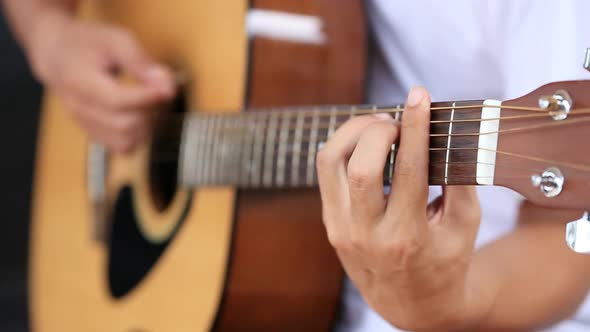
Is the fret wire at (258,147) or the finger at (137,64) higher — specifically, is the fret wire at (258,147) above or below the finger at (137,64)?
below

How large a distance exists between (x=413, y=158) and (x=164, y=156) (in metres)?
0.51

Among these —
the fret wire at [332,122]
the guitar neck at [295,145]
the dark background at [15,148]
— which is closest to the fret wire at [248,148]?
the guitar neck at [295,145]

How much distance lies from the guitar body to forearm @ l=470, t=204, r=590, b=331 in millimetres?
217

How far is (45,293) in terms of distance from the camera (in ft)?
3.93

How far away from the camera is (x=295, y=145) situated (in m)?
0.79

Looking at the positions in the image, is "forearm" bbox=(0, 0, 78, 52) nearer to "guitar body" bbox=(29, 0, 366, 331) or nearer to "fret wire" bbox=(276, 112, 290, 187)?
"guitar body" bbox=(29, 0, 366, 331)

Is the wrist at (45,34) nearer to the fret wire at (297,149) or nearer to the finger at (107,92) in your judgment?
the finger at (107,92)

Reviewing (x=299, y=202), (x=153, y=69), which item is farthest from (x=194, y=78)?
(x=299, y=202)

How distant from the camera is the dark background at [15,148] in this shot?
63.1 inches

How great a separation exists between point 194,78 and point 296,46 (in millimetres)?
139

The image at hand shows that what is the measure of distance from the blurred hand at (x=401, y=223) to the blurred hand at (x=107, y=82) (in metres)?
0.40

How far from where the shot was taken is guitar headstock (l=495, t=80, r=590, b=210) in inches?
18.8

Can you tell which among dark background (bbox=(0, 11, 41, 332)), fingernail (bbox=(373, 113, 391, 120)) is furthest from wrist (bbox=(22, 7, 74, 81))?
fingernail (bbox=(373, 113, 391, 120))

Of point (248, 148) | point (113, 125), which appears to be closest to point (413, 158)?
point (248, 148)
